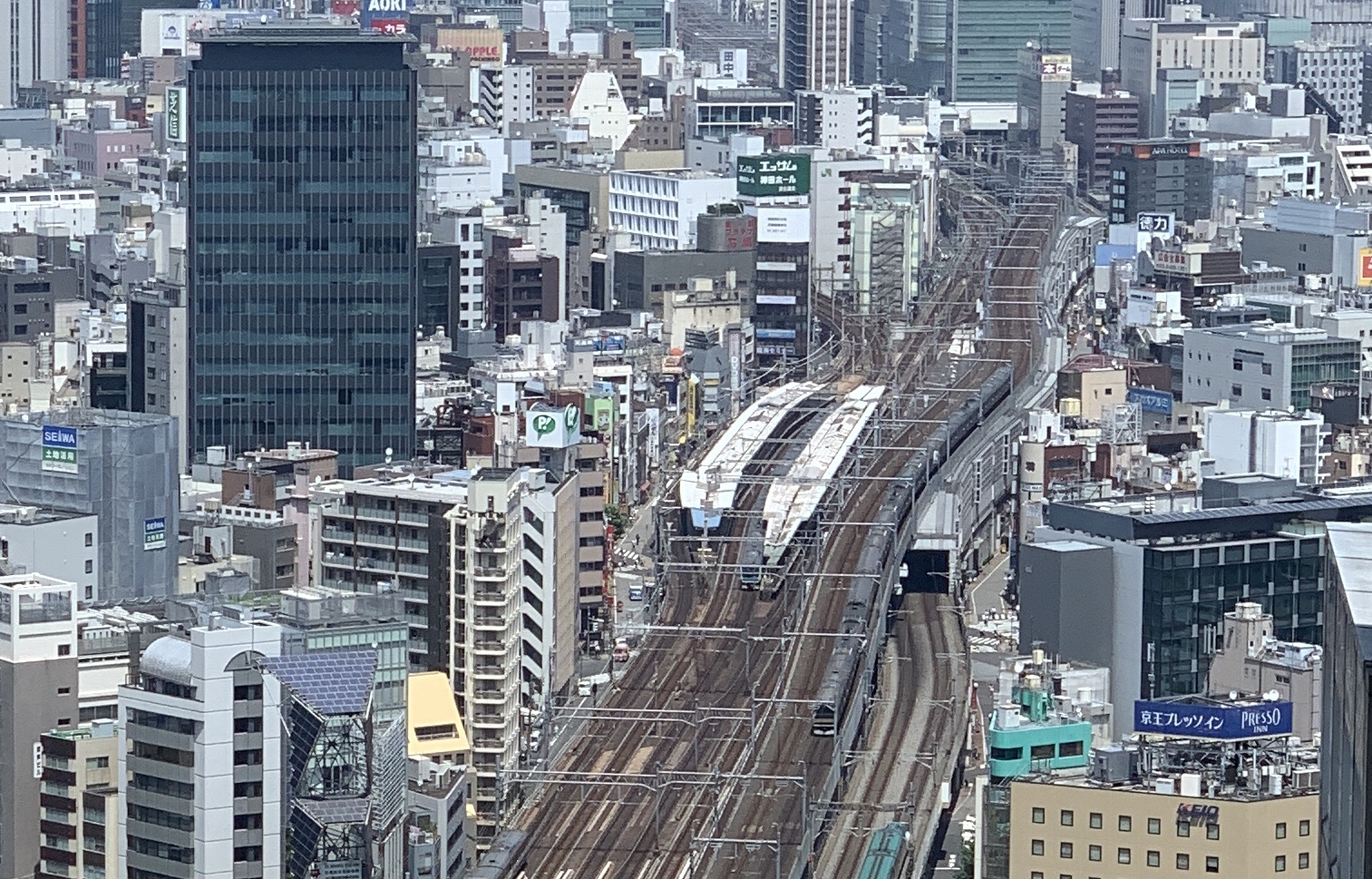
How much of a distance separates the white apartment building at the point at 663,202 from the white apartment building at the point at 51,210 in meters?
11.7

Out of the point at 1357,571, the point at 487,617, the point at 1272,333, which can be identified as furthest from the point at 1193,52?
the point at 1357,571

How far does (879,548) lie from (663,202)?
32.8 metres

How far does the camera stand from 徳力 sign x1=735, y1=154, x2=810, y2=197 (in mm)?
75875

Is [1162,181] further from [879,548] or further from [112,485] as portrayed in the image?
[112,485]

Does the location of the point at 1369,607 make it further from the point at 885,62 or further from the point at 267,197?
the point at 885,62

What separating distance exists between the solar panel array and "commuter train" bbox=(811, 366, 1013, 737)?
41.9ft

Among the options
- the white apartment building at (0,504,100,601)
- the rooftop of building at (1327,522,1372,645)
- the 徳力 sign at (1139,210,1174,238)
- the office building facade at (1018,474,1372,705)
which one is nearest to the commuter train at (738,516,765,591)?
the office building facade at (1018,474,1372,705)

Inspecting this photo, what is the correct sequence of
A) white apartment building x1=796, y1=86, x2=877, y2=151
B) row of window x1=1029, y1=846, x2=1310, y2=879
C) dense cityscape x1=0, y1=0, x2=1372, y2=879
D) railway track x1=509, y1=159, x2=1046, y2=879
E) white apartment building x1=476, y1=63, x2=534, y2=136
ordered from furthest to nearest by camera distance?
1. white apartment building x1=476, y1=63, x2=534, y2=136
2. white apartment building x1=796, y1=86, x2=877, y2=151
3. railway track x1=509, y1=159, x2=1046, y2=879
4. dense cityscape x1=0, y1=0, x2=1372, y2=879
5. row of window x1=1029, y1=846, x2=1310, y2=879

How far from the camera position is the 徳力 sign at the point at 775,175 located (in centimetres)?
7588

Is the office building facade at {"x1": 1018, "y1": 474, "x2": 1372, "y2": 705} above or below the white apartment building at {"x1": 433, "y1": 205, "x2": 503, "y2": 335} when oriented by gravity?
below

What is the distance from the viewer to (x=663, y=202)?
275 ft

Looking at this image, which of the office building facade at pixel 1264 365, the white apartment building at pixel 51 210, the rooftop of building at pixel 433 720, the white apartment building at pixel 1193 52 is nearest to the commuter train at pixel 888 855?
the rooftop of building at pixel 433 720

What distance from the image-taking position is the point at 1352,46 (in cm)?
12538

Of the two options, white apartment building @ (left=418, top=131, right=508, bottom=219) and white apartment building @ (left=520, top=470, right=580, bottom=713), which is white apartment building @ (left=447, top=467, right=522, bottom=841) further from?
white apartment building @ (left=418, top=131, right=508, bottom=219)
